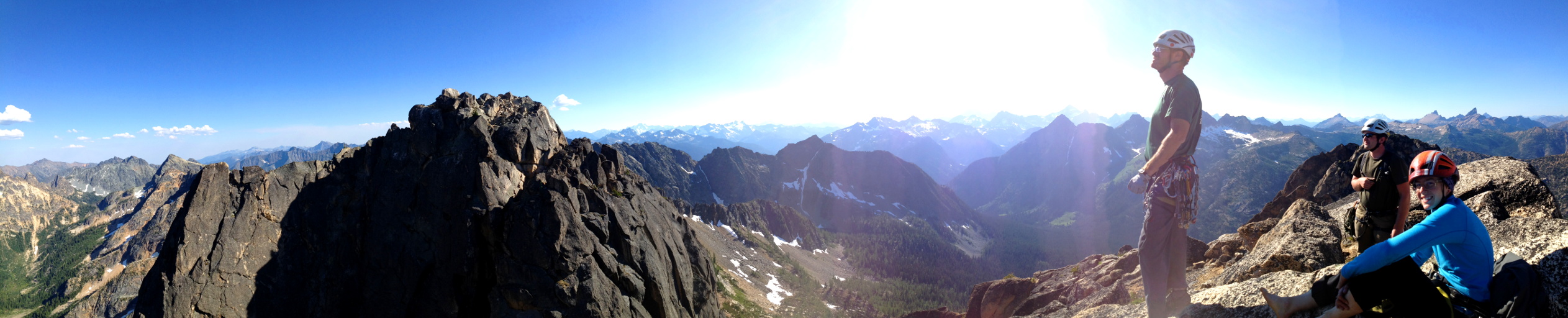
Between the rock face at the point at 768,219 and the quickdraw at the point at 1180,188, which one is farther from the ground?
the quickdraw at the point at 1180,188

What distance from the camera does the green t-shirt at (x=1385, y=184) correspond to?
9133 millimetres

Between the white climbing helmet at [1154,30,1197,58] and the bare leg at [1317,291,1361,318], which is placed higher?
the white climbing helmet at [1154,30,1197,58]

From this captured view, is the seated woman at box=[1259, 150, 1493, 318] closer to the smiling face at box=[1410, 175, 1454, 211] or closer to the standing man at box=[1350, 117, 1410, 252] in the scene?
the smiling face at box=[1410, 175, 1454, 211]

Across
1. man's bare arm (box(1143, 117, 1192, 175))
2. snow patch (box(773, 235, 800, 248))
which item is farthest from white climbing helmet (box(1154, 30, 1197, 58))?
snow patch (box(773, 235, 800, 248))

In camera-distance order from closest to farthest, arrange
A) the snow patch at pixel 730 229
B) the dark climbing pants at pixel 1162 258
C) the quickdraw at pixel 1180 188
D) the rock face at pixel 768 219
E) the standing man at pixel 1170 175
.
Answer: the standing man at pixel 1170 175, the quickdraw at pixel 1180 188, the dark climbing pants at pixel 1162 258, the snow patch at pixel 730 229, the rock face at pixel 768 219

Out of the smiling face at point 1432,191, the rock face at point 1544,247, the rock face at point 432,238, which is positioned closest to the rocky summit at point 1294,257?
the rock face at point 1544,247

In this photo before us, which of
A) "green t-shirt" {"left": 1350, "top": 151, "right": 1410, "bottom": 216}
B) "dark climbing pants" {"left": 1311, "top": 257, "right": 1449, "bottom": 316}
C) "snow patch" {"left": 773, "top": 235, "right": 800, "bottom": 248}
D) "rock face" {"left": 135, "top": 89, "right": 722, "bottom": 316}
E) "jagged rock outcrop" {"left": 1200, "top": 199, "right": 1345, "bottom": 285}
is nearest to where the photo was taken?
"dark climbing pants" {"left": 1311, "top": 257, "right": 1449, "bottom": 316}

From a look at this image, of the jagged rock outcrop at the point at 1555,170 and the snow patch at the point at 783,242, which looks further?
the snow patch at the point at 783,242

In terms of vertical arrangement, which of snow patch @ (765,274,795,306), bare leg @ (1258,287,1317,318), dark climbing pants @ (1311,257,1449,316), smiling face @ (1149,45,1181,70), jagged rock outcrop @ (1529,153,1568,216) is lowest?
snow patch @ (765,274,795,306)

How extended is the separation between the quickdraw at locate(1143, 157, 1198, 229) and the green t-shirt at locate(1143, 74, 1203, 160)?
8.1 inches

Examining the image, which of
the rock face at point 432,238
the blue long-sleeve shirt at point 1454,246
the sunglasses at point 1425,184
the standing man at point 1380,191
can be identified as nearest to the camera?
the blue long-sleeve shirt at point 1454,246

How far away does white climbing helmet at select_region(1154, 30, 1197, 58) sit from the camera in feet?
26.8

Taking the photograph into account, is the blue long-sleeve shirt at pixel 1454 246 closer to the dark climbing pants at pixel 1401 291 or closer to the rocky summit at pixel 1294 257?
the dark climbing pants at pixel 1401 291

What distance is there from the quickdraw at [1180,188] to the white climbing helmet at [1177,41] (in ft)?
6.06
